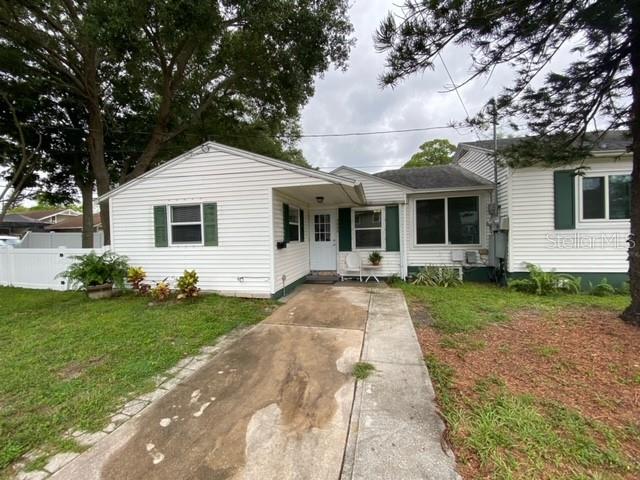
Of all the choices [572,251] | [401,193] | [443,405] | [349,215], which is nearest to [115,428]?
[443,405]

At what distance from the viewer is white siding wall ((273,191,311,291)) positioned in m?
6.38

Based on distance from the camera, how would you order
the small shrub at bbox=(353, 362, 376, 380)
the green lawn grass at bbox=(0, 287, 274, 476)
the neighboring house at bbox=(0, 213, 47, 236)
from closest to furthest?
the green lawn grass at bbox=(0, 287, 274, 476) → the small shrub at bbox=(353, 362, 376, 380) → the neighboring house at bbox=(0, 213, 47, 236)

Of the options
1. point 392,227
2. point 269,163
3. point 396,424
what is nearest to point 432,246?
point 392,227

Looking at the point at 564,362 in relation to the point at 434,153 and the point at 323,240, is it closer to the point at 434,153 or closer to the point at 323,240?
the point at 323,240

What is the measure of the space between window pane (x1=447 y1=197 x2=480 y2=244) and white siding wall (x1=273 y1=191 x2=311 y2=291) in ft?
14.3

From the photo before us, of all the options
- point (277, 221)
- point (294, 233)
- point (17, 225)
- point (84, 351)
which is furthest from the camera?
point (17, 225)

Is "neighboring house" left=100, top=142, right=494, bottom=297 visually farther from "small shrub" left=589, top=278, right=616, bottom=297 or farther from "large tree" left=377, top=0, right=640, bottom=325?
"large tree" left=377, top=0, right=640, bottom=325

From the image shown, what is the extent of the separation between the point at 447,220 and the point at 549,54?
5108 mm

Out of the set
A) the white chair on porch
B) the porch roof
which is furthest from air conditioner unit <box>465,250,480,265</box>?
the porch roof

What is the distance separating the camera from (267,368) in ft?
10.4

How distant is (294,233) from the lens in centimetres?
777

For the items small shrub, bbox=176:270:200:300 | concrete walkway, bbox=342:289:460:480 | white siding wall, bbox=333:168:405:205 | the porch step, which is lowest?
concrete walkway, bbox=342:289:460:480

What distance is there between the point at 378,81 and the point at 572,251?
681cm

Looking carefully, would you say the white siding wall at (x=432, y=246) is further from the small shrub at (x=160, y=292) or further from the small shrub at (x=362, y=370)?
the small shrub at (x=160, y=292)
